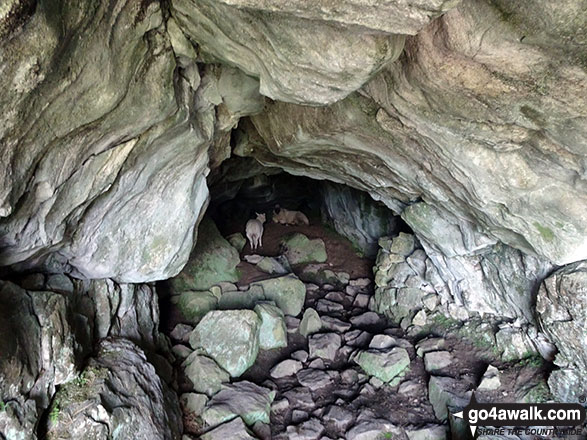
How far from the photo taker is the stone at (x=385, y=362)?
8.11 metres

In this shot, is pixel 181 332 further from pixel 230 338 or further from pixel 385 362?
pixel 385 362

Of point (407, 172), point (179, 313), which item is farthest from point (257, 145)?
point (179, 313)

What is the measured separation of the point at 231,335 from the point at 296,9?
7.37 metres

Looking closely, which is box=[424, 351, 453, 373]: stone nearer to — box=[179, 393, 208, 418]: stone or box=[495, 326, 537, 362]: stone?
box=[495, 326, 537, 362]: stone

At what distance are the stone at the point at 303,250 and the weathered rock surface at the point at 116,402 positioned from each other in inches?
356

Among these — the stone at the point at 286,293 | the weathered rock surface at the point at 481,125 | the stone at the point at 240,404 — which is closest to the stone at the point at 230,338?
the stone at the point at 240,404

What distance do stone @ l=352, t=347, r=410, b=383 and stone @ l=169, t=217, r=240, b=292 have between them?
5.20 meters

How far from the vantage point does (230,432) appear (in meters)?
6.29

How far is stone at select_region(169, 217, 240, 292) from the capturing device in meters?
11.5

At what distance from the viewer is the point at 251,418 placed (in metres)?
6.88

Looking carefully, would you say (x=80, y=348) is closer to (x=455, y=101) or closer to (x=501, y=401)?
(x=455, y=101)

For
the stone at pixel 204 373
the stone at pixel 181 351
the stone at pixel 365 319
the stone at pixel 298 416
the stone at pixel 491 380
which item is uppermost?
the stone at pixel 365 319

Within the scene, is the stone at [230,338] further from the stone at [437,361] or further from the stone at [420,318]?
the stone at [420,318]

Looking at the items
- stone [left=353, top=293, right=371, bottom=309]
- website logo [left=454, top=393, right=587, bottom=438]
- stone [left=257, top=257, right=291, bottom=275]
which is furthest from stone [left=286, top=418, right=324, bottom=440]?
stone [left=257, top=257, right=291, bottom=275]
